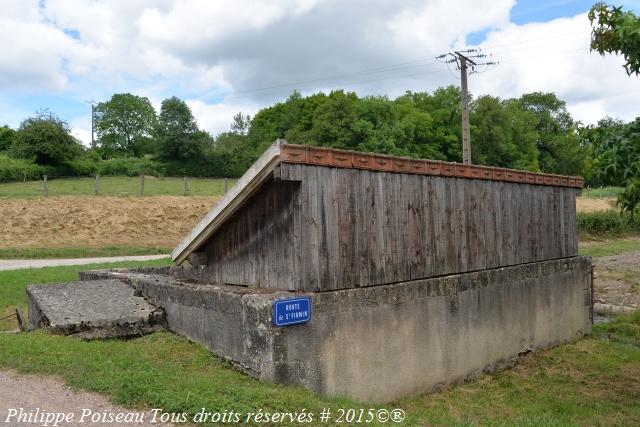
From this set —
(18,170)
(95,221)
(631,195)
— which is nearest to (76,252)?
(95,221)

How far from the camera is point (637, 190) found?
20.8 ft

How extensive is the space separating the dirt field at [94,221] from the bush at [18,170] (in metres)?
12.7

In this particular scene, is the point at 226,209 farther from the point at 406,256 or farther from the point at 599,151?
the point at 599,151

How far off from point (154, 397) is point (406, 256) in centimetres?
432

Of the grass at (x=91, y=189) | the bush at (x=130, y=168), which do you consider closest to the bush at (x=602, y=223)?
the grass at (x=91, y=189)

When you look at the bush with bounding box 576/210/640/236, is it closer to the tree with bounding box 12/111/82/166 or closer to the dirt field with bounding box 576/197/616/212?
the dirt field with bounding box 576/197/616/212

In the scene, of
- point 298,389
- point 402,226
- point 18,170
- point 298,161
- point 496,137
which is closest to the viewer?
point 298,389

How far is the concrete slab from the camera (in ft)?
26.9

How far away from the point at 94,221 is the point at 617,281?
78.4 ft

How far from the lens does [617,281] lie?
20.8 metres

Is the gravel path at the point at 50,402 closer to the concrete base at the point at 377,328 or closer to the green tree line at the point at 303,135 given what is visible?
the concrete base at the point at 377,328

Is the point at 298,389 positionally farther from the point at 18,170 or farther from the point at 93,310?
the point at 18,170

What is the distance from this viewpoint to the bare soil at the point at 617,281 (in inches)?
694

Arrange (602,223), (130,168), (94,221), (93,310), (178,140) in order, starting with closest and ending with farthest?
(93,310) < (94,221) < (602,223) < (130,168) < (178,140)
